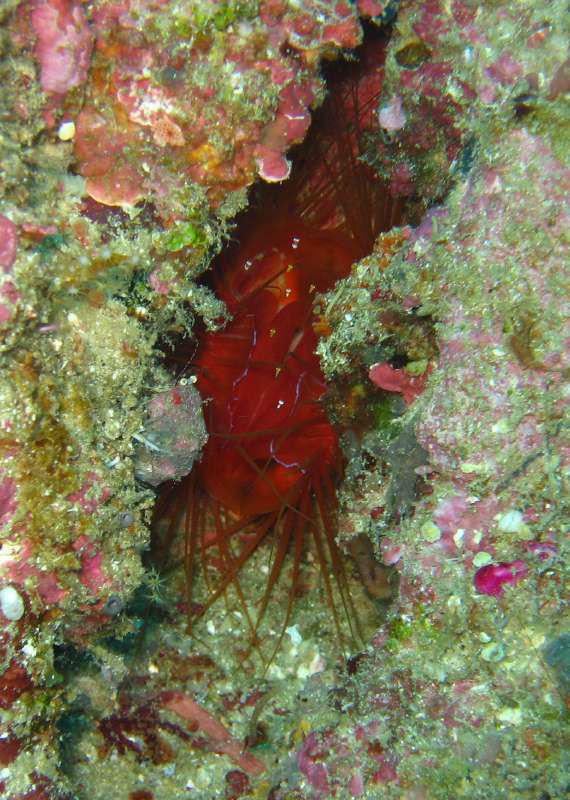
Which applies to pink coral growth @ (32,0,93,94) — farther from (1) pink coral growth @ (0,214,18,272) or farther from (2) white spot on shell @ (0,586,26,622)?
(2) white spot on shell @ (0,586,26,622)

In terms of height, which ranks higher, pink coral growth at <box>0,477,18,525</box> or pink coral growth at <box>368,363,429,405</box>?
pink coral growth at <box>368,363,429,405</box>

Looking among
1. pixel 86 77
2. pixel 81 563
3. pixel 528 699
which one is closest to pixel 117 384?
pixel 81 563

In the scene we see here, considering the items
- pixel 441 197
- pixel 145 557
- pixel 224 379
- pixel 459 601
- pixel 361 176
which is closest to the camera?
pixel 459 601

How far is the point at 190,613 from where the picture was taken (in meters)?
3.80

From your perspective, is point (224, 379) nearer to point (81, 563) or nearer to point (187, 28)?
point (81, 563)

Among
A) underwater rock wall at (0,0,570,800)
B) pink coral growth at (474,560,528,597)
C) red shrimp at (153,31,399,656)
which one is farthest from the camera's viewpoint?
red shrimp at (153,31,399,656)

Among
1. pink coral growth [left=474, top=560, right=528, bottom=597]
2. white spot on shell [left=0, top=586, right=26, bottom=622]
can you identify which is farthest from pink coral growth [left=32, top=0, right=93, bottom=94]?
pink coral growth [left=474, top=560, right=528, bottom=597]

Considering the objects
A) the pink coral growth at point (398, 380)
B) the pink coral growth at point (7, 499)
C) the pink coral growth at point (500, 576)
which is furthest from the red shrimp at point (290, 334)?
the pink coral growth at point (7, 499)

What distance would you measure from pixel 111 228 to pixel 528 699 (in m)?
2.49

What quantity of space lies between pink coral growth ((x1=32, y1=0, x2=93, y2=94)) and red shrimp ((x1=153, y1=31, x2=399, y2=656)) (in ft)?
4.47

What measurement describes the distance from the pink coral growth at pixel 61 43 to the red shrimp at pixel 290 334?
4.47 ft

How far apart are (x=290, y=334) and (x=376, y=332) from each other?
30.9 inches

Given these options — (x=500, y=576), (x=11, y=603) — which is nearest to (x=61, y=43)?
(x=11, y=603)

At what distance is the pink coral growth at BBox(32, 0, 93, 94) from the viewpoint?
2025 mm
